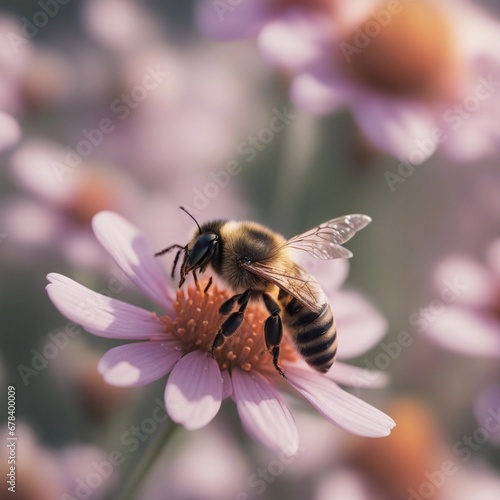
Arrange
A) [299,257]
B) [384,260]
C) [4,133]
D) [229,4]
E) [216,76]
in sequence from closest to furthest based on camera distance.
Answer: [4,133], [299,257], [229,4], [384,260], [216,76]

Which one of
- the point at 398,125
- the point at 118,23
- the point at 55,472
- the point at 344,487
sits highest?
the point at 398,125

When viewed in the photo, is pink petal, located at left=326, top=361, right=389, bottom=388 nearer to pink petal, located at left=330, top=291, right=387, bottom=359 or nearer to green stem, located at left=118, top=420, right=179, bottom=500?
pink petal, located at left=330, top=291, right=387, bottom=359

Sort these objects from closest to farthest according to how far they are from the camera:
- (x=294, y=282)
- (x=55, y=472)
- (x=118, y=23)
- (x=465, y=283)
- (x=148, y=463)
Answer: (x=148, y=463) → (x=294, y=282) → (x=55, y=472) → (x=465, y=283) → (x=118, y=23)

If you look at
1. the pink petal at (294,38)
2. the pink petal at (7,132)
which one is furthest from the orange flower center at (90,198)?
the pink petal at (7,132)

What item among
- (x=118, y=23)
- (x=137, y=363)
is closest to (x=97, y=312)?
(x=137, y=363)

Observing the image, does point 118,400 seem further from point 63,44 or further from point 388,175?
point 63,44

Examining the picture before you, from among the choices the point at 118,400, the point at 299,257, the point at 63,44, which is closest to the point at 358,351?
the point at 299,257

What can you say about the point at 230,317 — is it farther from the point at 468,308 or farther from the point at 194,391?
the point at 468,308
